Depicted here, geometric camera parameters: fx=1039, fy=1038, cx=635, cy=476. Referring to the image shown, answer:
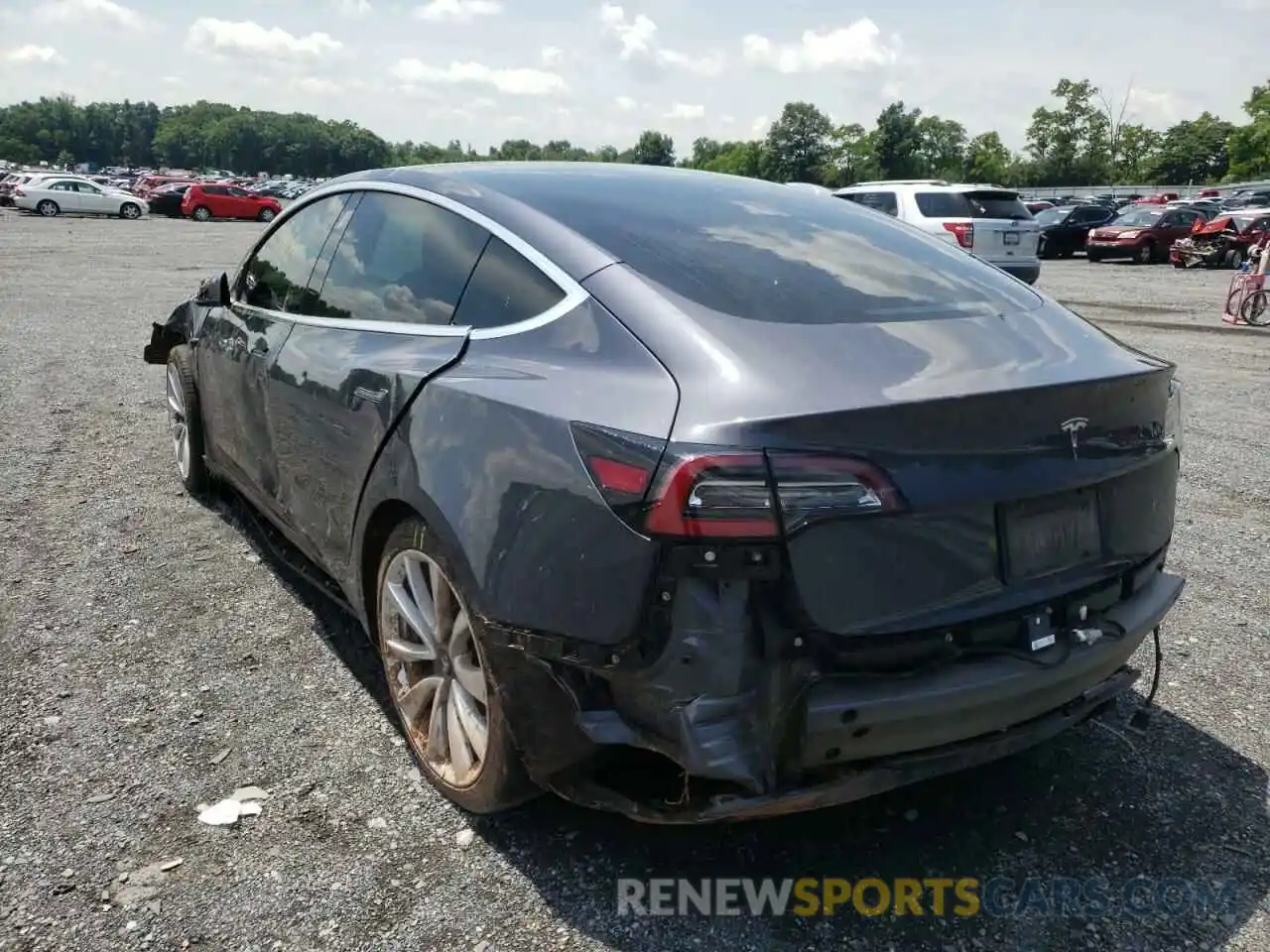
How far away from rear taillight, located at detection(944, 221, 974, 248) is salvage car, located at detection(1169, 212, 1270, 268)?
12583mm

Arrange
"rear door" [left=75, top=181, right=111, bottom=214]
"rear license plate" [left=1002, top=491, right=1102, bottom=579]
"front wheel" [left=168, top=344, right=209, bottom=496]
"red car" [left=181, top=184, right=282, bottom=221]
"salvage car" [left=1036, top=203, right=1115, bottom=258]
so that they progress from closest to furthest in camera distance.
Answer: "rear license plate" [left=1002, top=491, right=1102, bottom=579], "front wheel" [left=168, top=344, right=209, bottom=496], "salvage car" [left=1036, top=203, right=1115, bottom=258], "rear door" [left=75, top=181, right=111, bottom=214], "red car" [left=181, top=184, right=282, bottom=221]

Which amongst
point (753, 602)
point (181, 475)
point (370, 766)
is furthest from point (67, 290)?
point (753, 602)

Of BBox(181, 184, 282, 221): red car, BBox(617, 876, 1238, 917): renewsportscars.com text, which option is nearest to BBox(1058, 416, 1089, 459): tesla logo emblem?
BBox(617, 876, 1238, 917): renewsportscars.com text

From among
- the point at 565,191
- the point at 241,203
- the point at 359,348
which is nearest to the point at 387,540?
the point at 359,348

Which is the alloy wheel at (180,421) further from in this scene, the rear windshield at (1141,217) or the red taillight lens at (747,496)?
the rear windshield at (1141,217)

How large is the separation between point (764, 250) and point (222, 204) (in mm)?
46062

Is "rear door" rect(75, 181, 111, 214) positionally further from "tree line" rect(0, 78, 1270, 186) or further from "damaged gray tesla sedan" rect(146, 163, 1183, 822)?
"damaged gray tesla sedan" rect(146, 163, 1183, 822)

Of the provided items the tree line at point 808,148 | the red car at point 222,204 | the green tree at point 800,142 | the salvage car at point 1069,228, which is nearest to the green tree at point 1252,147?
the tree line at point 808,148

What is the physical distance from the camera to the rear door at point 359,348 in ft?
9.71

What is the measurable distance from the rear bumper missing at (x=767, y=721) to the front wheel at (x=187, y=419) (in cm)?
329

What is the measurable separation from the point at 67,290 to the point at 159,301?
7.25ft

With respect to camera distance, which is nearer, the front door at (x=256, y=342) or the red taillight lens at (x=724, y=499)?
the red taillight lens at (x=724, y=499)

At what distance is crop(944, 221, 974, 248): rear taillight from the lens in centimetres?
1686

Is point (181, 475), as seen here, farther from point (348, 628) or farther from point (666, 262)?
point (666, 262)
